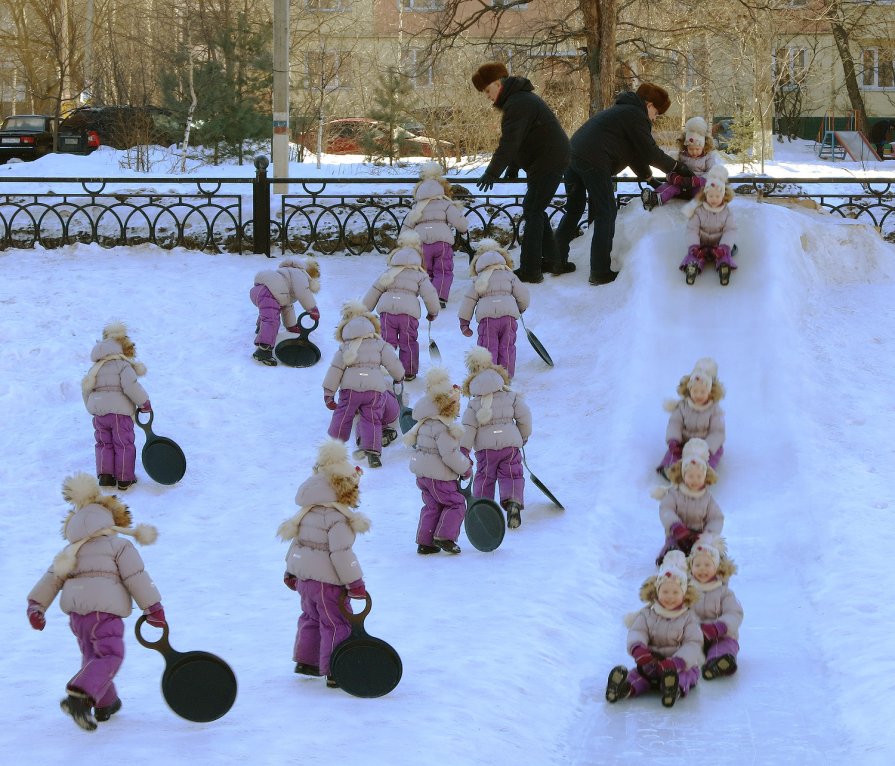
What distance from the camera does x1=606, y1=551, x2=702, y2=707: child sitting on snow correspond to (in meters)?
6.43

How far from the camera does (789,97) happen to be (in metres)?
33.1

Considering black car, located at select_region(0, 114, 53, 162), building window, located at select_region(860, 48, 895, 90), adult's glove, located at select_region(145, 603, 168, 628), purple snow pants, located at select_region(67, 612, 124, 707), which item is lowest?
purple snow pants, located at select_region(67, 612, 124, 707)

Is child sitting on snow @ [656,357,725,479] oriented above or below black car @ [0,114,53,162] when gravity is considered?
below

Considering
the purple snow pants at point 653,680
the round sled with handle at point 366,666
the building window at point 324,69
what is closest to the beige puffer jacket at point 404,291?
the purple snow pants at point 653,680

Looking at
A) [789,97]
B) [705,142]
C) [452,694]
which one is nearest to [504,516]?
[452,694]

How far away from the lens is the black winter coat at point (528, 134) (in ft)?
42.3

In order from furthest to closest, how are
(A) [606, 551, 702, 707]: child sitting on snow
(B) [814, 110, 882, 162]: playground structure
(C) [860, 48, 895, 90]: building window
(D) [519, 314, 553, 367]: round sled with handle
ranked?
(C) [860, 48, 895, 90]: building window
(B) [814, 110, 882, 162]: playground structure
(D) [519, 314, 553, 367]: round sled with handle
(A) [606, 551, 702, 707]: child sitting on snow

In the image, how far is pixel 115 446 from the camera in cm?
952

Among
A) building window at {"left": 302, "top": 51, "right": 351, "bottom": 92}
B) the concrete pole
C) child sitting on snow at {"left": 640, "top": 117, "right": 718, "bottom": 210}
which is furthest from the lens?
building window at {"left": 302, "top": 51, "right": 351, "bottom": 92}

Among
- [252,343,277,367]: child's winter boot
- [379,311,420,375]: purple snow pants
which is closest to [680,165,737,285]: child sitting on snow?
[379,311,420,375]: purple snow pants

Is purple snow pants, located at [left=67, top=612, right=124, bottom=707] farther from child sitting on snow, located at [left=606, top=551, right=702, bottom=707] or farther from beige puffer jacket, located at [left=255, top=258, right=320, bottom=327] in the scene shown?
beige puffer jacket, located at [left=255, top=258, right=320, bottom=327]

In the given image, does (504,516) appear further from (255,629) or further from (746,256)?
(746,256)

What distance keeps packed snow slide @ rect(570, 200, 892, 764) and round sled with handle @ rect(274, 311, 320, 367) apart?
246 centimetres

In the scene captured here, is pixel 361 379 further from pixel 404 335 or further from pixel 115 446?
pixel 115 446
